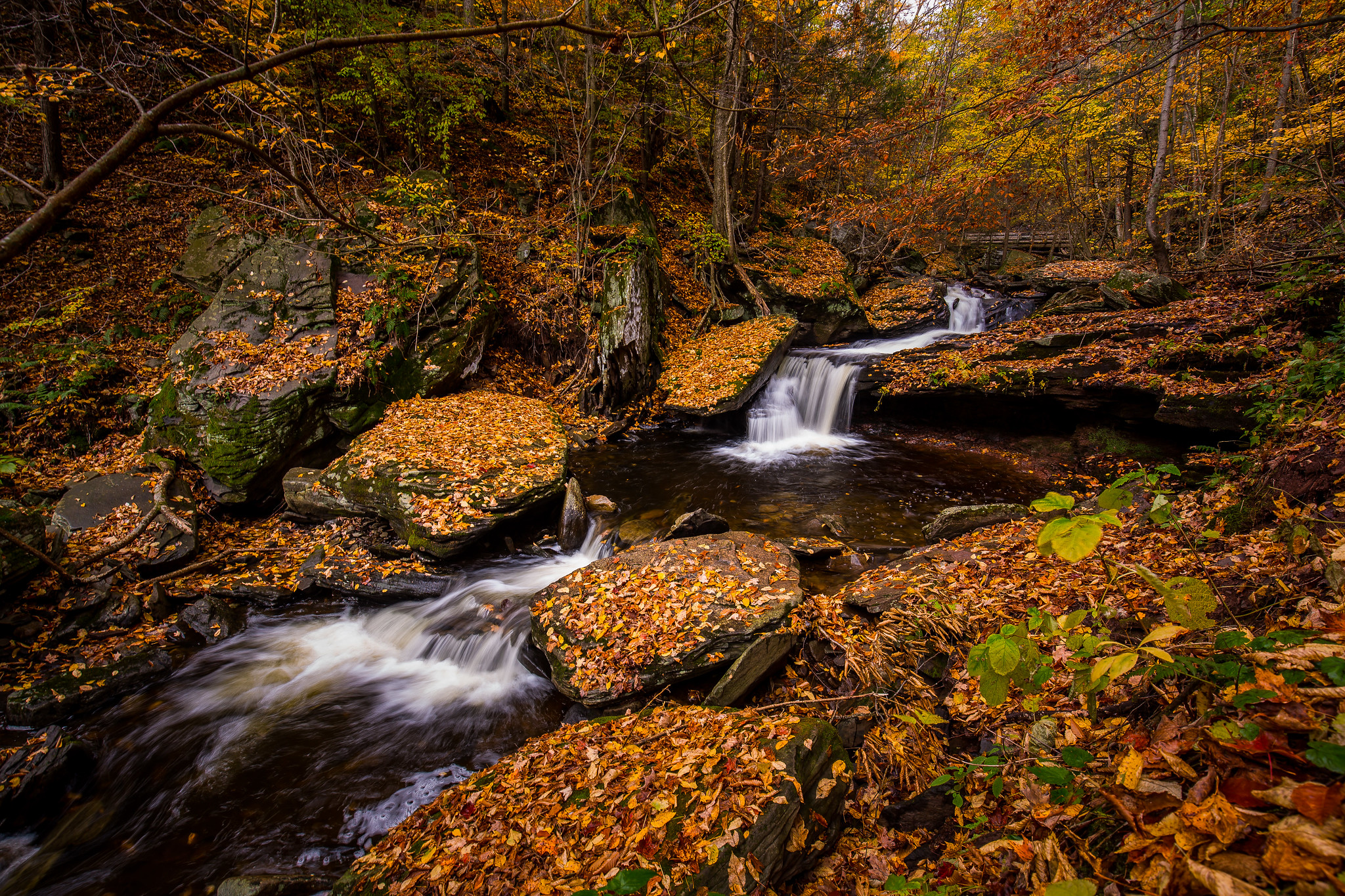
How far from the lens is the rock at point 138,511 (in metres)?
5.89

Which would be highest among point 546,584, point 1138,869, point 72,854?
point 1138,869

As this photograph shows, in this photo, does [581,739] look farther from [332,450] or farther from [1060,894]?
[332,450]

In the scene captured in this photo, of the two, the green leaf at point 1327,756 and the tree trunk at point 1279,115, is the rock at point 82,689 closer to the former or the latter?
the green leaf at point 1327,756

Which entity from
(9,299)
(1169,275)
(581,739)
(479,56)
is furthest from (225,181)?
(1169,275)

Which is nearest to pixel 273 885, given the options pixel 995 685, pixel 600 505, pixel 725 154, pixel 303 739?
pixel 303 739

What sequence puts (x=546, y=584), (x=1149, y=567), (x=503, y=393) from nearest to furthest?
1. (x=1149, y=567)
2. (x=546, y=584)
3. (x=503, y=393)

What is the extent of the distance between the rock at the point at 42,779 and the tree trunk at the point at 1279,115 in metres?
19.1

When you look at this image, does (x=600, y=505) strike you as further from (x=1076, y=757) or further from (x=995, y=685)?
(x=1076, y=757)

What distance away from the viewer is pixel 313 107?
11188mm

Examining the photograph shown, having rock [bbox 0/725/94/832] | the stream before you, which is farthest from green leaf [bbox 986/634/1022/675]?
rock [bbox 0/725/94/832]

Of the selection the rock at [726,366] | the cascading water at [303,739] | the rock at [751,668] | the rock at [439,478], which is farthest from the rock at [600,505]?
Result: the rock at [751,668]

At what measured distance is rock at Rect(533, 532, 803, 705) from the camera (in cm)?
408

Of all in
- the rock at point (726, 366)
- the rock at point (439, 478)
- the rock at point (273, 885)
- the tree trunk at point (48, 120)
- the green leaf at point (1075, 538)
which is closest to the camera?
the green leaf at point (1075, 538)

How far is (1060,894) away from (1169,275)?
14.2 metres
